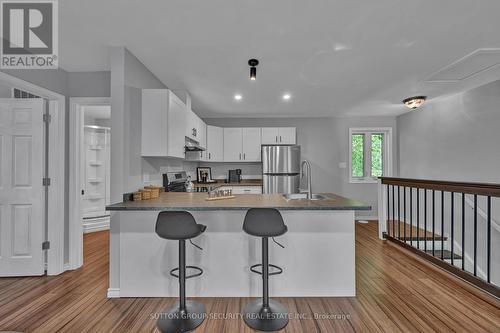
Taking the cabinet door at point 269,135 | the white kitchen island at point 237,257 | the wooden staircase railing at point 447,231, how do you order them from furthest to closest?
the cabinet door at point 269,135
the wooden staircase railing at point 447,231
the white kitchen island at point 237,257

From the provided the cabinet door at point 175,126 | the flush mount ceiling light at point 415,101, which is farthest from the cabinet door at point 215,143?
the flush mount ceiling light at point 415,101

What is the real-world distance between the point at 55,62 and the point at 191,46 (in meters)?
1.59

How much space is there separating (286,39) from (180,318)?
257 cm

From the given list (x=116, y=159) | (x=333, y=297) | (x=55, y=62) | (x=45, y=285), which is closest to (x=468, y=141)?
(x=333, y=297)

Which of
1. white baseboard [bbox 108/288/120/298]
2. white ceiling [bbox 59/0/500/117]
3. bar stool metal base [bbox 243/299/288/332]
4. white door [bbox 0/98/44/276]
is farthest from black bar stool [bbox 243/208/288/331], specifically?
white door [bbox 0/98/44/276]

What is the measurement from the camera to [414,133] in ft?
15.7

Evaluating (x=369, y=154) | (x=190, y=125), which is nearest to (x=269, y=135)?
(x=190, y=125)

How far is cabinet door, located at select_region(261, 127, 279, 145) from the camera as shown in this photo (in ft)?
16.3

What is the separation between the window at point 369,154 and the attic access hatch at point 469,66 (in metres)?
2.31

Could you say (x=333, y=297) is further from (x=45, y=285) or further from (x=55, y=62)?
(x=55, y=62)

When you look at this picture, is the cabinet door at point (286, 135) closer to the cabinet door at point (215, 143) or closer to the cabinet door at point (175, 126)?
the cabinet door at point (215, 143)

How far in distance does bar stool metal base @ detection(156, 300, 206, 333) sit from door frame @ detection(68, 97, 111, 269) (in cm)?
165

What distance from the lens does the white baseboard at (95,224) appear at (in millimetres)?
4518

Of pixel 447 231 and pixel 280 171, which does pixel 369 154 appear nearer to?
pixel 447 231
